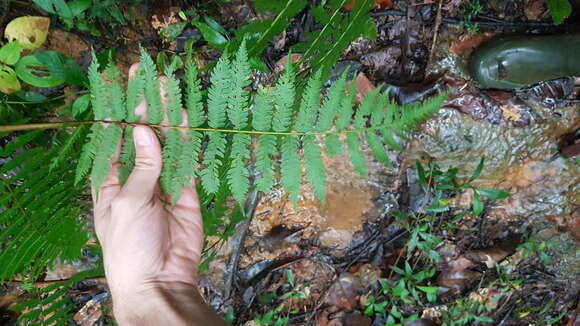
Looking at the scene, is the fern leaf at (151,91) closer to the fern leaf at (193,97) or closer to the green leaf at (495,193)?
the fern leaf at (193,97)

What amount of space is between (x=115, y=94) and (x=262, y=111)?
0.57 metres

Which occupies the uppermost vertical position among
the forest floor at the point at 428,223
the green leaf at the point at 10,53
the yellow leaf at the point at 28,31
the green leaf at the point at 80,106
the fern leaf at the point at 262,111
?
the yellow leaf at the point at 28,31

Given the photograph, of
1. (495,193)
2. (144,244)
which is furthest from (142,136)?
(495,193)

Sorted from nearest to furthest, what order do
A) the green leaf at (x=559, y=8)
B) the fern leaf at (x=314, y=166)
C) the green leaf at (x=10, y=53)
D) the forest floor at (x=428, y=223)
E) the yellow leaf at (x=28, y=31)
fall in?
the fern leaf at (x=314, y=166), the green leaf at (x=10, y=53), the yellow leaf at (x=28, y=31), the green leaf at (x=559, y=8), the forest floor at (x=428, y=223)

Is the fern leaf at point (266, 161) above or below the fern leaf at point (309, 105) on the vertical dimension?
below

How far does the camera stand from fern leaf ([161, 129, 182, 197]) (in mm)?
1463

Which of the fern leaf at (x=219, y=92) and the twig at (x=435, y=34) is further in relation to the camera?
the twig at (x=435, y=34)

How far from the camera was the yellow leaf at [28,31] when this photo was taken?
1.83 m

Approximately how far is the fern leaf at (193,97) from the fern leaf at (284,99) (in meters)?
0.29

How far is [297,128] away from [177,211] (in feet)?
2.80

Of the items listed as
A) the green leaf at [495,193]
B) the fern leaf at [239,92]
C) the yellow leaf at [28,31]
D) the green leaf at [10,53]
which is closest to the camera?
the fern leaf at [239,92]

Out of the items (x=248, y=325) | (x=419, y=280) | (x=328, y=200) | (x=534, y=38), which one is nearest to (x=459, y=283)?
(x=419, y=280)

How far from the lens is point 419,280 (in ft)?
9.30

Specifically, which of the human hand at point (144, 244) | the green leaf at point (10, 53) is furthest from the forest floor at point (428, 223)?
the green leaf at point (10, 53)
